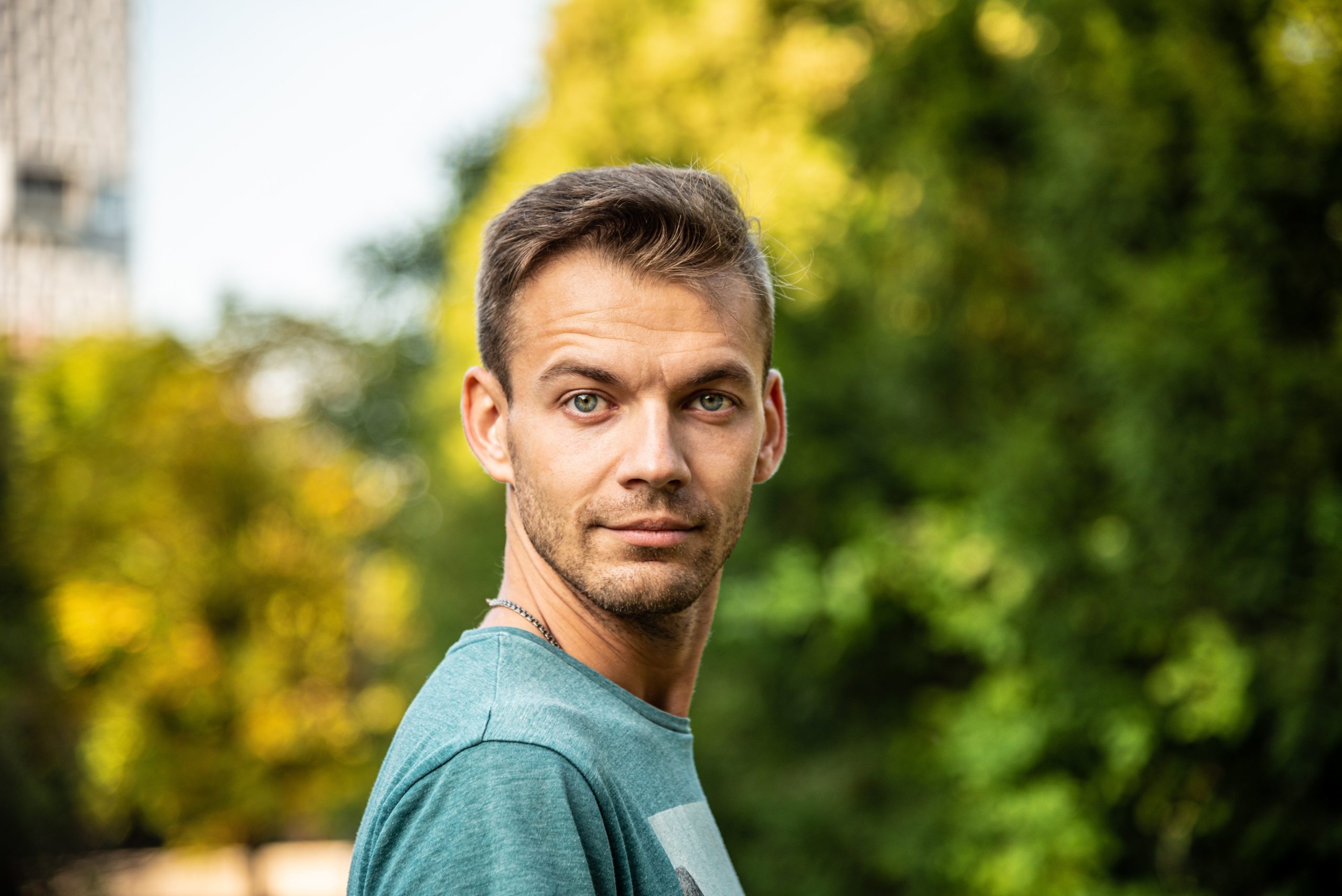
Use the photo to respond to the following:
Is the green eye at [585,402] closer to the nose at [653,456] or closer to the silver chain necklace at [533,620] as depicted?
the nose at [653,456]

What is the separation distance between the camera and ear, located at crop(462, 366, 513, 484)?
4.74 ft

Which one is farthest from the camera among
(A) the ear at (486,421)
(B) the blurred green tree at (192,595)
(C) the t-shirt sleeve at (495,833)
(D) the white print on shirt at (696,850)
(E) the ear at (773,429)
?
(B) the blurred green tree at (192,595)

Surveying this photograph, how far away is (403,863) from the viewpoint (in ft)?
3.29

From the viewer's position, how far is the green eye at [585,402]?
1323mm

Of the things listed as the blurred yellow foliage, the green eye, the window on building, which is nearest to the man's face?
the green eye

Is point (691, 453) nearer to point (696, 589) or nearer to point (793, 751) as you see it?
point (696, 589)

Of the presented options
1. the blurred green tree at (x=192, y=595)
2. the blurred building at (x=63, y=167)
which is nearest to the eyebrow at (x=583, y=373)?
the blurred green tree at (x=192, y=595)

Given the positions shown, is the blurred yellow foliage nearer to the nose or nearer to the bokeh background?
the bokeh background

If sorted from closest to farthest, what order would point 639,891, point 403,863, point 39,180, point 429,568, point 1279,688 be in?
point 403,863, point 639,891, point 1279,688, point 429,568, point 39,180

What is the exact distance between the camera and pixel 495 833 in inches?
38.5

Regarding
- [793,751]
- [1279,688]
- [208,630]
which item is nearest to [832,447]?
[793,751]

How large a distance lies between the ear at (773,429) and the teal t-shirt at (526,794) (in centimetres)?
45

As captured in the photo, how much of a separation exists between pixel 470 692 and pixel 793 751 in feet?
23.0

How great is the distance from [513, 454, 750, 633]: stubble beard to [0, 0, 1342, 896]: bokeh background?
1.88 feet
